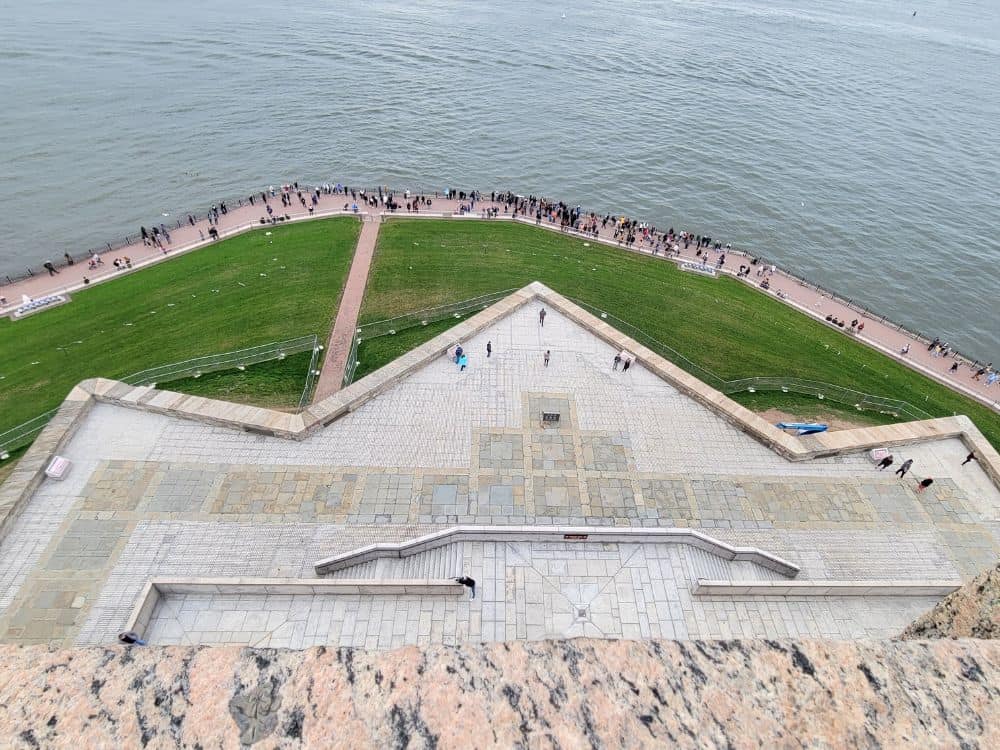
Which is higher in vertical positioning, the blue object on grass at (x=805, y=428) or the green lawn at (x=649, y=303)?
the green lawn at (x=649, y=303)

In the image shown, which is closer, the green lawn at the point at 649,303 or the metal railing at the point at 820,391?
the metal railing at the point at 820,391

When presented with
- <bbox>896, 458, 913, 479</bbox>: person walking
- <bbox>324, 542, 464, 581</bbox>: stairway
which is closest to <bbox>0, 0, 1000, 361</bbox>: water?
<bbox>896, 458, 913, 479</bbox>: person walking

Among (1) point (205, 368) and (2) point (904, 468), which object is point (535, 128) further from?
(2) point (904, 468)

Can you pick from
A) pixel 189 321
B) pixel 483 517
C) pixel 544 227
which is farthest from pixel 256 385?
pixel 544 227

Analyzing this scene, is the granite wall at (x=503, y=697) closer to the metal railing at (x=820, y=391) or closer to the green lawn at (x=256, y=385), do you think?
the green lawn at (x=256, y=385)

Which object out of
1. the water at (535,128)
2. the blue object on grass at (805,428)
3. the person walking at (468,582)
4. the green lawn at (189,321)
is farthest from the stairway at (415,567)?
the water at (535,128)

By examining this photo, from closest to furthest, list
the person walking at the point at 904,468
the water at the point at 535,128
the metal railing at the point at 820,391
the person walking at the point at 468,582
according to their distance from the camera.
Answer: the person walking at the point at 468,582
the person walking at the point at 904,468
the metal railing at the point at 820,391
the water at the point at 535,128

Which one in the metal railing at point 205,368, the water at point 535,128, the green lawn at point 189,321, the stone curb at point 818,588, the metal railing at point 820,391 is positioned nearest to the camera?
the stone curb at point 818,588
